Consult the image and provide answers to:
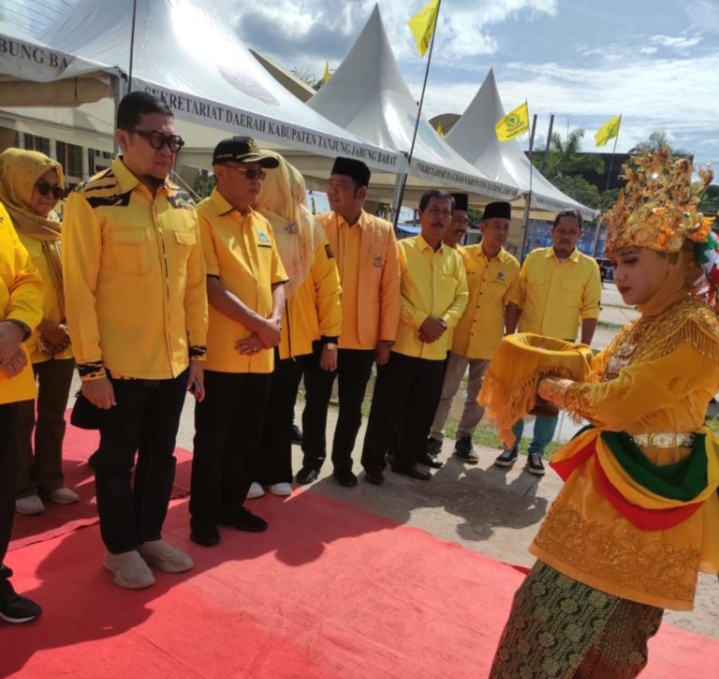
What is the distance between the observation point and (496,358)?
198 cm

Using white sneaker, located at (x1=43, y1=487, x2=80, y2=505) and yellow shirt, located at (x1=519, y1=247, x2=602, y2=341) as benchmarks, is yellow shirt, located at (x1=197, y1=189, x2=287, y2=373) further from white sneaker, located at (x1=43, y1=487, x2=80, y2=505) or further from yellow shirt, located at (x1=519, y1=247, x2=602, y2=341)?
yellow shirt, located at (x1=519, y1=247, x2=602, y2=341)

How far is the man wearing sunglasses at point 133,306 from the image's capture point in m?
2.25

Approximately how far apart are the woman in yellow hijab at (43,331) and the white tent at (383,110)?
19.8 feet

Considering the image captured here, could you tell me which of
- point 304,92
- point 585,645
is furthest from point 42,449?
point 304,92

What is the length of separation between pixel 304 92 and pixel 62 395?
73.2 feet

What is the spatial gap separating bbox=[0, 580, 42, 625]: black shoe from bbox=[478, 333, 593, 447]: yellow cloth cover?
188cm

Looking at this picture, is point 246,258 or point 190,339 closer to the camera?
point 190,339

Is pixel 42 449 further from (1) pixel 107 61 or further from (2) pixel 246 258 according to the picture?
(1) pixel 107 61

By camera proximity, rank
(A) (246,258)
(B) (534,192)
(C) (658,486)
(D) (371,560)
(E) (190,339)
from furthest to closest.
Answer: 1. (B) (534,192)
2. (D) (371,560)
3. (A) (246,258)
4. (E) (190,339)
5. (C) (658,486)

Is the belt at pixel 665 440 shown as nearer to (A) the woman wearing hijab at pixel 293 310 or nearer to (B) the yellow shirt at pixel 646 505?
(B) the yellow shirt at pixel 646 505

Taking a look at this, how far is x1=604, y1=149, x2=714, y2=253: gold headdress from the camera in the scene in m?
1.68

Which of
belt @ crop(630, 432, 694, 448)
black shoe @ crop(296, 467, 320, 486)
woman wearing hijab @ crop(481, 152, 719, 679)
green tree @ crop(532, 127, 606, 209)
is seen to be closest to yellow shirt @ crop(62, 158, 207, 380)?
woman wearing hijab @ crop(481, 152, 719, 679)

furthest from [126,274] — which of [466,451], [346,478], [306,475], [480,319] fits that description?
[466,451]

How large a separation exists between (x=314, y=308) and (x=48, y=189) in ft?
5.03
